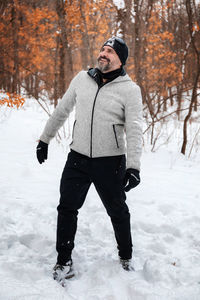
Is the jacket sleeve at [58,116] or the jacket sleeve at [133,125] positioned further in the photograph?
the jacket sleeve at [58,116]

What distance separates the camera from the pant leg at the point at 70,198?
2.07 meters

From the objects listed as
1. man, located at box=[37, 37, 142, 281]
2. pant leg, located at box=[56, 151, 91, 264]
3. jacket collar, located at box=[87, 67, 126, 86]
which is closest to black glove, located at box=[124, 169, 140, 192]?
man, located at box=[37, 37, 142, 281]

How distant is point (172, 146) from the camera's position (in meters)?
7.87

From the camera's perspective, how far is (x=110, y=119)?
2002mm

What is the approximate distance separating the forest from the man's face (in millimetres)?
1947

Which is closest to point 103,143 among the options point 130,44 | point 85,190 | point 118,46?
point 85,190

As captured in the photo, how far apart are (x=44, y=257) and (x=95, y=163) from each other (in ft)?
3.65

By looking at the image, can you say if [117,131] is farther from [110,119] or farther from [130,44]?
[130,44]

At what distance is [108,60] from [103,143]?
0.69 metres

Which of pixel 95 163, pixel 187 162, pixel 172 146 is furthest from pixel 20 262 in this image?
pixel 172 146

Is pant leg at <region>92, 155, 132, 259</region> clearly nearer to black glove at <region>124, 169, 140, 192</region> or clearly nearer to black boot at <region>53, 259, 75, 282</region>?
black glove at <region>124, 169, 140, 192</region>

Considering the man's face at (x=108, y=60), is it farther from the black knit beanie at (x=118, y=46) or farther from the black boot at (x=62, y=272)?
the black boot at (x=62, y=272)

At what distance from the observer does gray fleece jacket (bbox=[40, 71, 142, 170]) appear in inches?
77.2

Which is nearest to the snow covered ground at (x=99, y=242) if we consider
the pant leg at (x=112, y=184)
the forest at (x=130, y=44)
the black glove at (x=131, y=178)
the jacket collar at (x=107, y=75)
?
the pant leg at (x=112, y=184)
